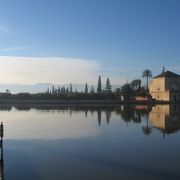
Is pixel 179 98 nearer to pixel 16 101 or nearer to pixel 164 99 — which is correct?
pixel 164 99

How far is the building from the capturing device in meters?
78.5

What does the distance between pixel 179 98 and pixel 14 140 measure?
63.2m

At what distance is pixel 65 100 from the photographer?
76.1 metres

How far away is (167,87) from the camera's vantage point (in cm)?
8238

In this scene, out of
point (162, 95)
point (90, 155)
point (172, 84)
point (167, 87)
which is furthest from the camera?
point (172, 84)

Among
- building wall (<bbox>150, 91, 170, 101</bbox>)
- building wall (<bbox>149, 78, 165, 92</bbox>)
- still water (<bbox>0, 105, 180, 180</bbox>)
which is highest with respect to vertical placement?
building wall (<bbox>149, 78, 165, 92</bbox>)

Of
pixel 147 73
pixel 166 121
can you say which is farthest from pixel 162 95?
pixel 166 121

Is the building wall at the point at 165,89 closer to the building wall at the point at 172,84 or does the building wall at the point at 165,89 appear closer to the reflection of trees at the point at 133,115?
the building wall at the point at 172,84

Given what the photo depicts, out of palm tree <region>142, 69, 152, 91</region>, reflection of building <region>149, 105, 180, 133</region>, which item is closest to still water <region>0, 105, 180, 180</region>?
reflection of building <region>149, 105, 180, 133</region>

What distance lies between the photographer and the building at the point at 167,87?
7853cm

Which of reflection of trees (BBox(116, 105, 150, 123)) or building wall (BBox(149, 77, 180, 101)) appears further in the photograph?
building wall (BBox(149, 77, 180, 101))

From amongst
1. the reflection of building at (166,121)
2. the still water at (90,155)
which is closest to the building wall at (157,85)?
the reflection of building at (166,121)

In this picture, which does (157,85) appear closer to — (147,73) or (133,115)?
(147,73)

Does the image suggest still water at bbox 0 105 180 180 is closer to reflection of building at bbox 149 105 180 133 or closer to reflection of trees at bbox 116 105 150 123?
reflection of building at bbox 149 105 180 133
